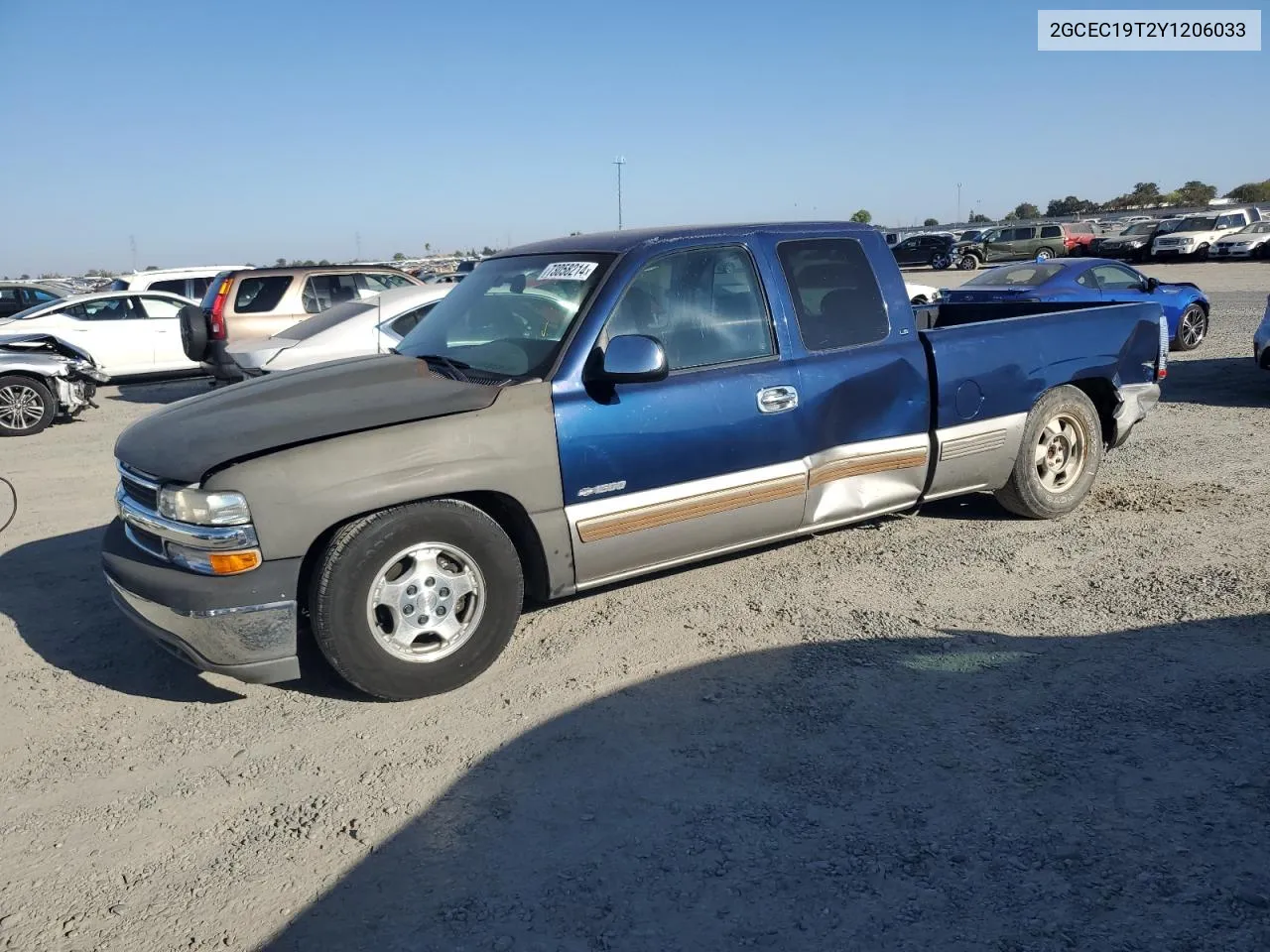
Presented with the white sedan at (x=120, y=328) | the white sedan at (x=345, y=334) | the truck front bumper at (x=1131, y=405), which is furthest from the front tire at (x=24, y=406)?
the truck front bumper at (x=1131, y=405)

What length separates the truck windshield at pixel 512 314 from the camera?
4.46 metres

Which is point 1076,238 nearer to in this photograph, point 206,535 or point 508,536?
point 508,536

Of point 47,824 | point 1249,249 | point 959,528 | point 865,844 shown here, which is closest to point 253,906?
point 47,824

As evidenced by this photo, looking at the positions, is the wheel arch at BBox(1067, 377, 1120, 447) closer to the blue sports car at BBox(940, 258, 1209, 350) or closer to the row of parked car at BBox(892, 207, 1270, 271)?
the blue sports car at BBox(940, 258, 1209, 350)

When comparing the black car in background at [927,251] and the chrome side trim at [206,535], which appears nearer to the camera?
the chrome side trim at [206,535]

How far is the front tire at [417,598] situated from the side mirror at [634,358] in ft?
2.67

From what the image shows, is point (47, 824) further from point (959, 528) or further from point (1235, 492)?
point (1235, 492)

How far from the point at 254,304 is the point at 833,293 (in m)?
9.08

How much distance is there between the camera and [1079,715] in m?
3.65

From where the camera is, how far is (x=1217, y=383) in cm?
1096

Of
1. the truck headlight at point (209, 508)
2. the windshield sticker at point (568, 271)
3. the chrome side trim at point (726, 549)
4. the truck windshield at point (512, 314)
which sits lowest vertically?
the chrome side trim at point (726, 549)

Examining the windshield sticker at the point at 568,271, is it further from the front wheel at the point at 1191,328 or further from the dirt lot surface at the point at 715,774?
the front wheel at the point at 1191,328

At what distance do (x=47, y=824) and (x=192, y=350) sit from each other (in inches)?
389

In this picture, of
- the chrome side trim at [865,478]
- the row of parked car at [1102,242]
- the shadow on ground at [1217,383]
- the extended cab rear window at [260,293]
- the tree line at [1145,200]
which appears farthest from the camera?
the tree line at [1145,200]
